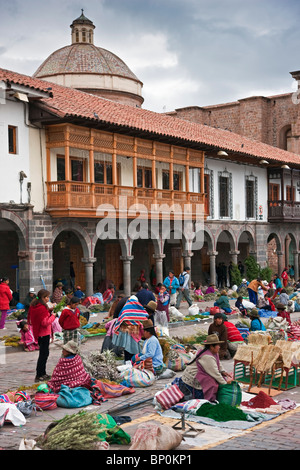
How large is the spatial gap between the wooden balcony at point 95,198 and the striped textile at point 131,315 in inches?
352

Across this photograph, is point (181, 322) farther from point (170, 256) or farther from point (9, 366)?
point (170, 256)

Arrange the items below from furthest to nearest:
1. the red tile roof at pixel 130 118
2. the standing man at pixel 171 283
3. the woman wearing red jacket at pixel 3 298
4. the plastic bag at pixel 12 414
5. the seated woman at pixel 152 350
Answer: the red tile roof at pixel 130 118 → the standing man at pixel 171 283 → the woman wearing red jacket at pixel 3 298 → the seated woman at pixel 152 350 → the plastic bag at pixel 12 414

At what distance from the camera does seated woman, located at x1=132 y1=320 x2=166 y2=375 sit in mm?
10398

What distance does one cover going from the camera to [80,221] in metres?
21.6

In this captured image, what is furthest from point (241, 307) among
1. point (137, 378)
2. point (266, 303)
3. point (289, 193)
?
point (289, 193)

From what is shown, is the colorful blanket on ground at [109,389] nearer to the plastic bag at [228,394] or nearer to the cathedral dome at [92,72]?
the plastic bag at [228,394]

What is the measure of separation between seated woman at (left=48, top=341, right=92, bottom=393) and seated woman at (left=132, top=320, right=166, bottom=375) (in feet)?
4.79

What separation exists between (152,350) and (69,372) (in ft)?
5.91

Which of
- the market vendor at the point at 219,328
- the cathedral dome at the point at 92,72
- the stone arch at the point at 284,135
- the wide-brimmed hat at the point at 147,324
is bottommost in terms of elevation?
the market vendor at the point at 219,328

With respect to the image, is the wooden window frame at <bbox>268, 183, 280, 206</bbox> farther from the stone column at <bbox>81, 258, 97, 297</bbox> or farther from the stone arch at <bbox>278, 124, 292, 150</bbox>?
the stone column at <bbox>81, 258, 97, 297</bbox>

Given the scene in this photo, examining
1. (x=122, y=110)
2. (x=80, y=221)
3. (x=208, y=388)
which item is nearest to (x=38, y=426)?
(x=208, y=388)

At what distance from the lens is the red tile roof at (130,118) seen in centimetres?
2043

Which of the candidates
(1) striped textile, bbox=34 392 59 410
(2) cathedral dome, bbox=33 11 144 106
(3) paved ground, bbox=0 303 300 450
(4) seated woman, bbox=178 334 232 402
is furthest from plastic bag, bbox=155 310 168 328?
(2) cathedral dome, bbox=33 11 144 106

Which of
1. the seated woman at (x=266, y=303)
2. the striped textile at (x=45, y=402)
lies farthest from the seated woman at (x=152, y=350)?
the seated woman at (x=266, y=303)
